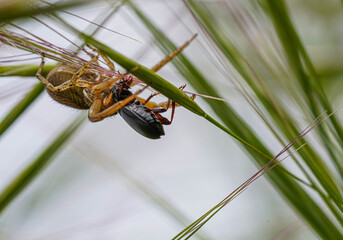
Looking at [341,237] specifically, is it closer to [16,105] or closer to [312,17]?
[16,105]

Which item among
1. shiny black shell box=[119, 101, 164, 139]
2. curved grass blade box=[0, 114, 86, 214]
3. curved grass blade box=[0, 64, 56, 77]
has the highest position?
shiny black shell box=[119, 101, 164, 139]

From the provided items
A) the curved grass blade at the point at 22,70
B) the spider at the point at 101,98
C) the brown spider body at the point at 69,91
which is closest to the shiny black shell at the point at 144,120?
the spider at the point at 101,98

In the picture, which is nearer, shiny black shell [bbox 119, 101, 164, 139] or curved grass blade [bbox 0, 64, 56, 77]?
curved grass blade [bbox 0, 64, 56, 77]

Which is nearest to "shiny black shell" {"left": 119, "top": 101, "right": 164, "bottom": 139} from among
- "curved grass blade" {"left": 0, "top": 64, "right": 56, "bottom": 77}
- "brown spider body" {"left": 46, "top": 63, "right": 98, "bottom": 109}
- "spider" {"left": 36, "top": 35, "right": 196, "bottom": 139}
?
"spider" {"left": 36, "top": 35, "right": 196, "bottom": 139}

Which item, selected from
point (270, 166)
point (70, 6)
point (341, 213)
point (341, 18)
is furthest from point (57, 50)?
point (341, 18)

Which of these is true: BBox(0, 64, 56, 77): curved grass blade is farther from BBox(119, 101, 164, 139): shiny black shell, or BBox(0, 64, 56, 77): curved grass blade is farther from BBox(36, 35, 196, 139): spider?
BBox(119, 101, 164, 139): shiny black shell

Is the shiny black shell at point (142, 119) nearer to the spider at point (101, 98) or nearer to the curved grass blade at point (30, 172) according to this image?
the spider at point (101, 98)

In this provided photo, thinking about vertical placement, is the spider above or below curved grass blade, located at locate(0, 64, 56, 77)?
above

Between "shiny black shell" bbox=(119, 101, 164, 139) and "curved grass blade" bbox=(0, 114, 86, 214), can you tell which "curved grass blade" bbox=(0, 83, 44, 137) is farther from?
"shiny black shell" bbox=(119, 101, 164, 139)
